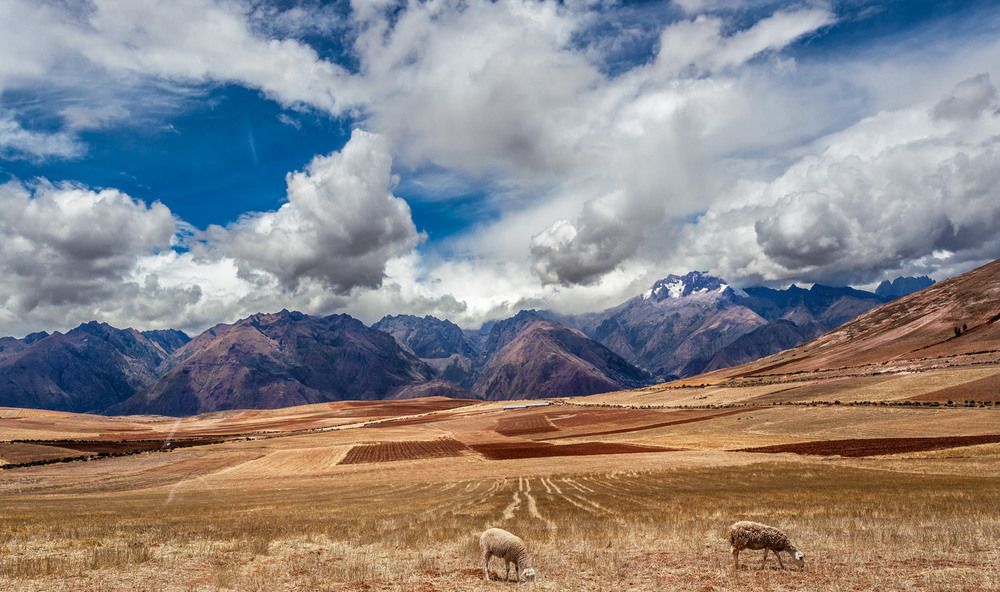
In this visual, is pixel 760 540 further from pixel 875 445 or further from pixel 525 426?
pixel 525 426

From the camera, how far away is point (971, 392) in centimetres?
10375

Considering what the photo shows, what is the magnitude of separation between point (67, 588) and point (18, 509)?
108ft

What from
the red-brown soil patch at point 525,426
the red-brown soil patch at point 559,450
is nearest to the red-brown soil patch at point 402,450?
the red-brown soil patch at point 559,450

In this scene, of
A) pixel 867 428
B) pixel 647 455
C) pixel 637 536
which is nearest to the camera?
pixel 637 536

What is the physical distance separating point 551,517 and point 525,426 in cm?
13082

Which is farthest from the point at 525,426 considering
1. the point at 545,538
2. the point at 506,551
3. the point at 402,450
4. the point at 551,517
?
the point at 506,551

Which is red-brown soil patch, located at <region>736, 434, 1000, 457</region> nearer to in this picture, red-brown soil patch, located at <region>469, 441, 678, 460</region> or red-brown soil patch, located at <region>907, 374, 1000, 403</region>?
red-brown soil patch, located at <region>469, 441, 678, 460</region>

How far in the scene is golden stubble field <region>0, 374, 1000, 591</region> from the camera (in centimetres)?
1711

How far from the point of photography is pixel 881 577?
15.6 metres

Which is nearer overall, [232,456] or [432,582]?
[432,582]

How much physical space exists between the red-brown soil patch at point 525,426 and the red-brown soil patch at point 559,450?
125 feet

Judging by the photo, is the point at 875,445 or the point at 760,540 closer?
the point at 760,540

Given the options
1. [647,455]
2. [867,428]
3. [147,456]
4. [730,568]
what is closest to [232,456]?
[147,456]

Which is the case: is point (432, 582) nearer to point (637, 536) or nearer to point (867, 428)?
point (637, 536)
